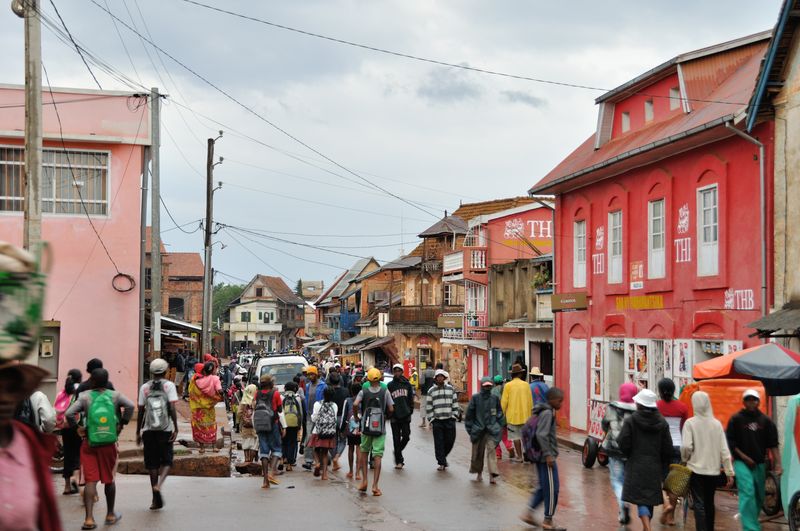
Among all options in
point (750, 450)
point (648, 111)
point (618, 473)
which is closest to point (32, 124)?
point (618, 473)

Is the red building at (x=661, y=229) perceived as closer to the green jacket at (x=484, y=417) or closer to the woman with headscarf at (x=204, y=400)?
the green jacket at (x=484, y=417)

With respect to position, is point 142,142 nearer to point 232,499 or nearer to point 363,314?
point 232,499

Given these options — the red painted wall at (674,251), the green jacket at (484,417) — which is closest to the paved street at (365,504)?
the green jacket at (484,417)

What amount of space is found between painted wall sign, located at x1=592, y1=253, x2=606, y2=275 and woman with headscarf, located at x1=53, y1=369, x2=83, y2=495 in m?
16.1

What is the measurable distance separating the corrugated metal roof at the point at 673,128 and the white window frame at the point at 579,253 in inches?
52.5

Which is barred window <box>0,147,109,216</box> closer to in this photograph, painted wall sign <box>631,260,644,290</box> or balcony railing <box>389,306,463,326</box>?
painted wall sign <box>631,260,644,290</box>

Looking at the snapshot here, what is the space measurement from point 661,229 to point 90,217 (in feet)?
43.3

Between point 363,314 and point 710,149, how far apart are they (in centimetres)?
6291

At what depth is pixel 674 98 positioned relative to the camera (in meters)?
24.1

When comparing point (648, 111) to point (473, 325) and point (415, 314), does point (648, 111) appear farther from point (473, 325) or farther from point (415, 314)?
point (415, 314)

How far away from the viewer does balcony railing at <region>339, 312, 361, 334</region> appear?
8347 cm

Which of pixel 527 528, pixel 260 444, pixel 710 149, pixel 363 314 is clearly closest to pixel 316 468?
pixel 260 444

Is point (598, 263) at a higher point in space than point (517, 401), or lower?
higher

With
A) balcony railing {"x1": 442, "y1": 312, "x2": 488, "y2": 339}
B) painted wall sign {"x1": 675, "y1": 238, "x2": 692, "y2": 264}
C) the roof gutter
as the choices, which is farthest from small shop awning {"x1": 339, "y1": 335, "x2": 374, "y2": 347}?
painted wall sign {"x1": 675, "y1": 238, "x2": 692, "y2": 264}
